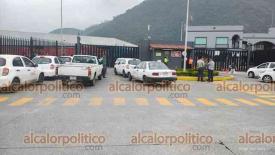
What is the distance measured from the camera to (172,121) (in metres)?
8.19

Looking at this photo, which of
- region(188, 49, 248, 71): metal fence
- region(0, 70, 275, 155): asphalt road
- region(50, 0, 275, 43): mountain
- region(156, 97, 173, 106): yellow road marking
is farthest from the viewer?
region(50, 0, 275, 43): mountain

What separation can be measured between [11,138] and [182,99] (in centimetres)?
816

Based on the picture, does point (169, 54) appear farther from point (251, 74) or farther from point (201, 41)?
point (201, 41)

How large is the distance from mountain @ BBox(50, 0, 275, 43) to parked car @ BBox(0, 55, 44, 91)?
7060 cm

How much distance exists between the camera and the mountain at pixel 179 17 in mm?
89562

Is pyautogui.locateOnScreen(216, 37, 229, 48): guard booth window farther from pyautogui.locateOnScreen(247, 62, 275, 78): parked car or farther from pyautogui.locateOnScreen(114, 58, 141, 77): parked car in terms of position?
pyautogui.locateOnScreen(114, 58, 141, 77): parked car

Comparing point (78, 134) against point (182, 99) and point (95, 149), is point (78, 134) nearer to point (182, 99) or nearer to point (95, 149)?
point (95, 149)

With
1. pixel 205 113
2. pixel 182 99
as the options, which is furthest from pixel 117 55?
pixel 205 113

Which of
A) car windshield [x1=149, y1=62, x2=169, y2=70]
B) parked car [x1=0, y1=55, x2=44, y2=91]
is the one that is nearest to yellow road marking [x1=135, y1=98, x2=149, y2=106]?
car windshield [x1=149, y1=62, x2=169, y2=70]

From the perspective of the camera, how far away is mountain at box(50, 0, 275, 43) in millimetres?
89562

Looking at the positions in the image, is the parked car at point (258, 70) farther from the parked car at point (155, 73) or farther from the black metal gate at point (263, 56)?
the parked car at point (155, 73)

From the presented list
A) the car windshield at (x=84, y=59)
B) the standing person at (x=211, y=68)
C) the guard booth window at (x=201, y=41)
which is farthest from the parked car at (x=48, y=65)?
the guard booth window at (x=201, y=41)

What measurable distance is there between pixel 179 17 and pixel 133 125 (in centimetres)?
9165

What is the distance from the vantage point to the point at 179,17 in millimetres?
95375
